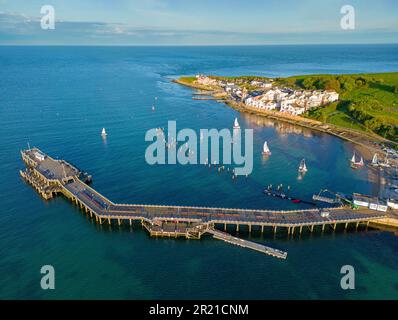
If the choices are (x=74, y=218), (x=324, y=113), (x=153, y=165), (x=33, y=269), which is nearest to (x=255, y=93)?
(x=324, y=113)

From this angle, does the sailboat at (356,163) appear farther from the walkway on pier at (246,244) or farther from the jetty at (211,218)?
the walkway on pier at (246,244)

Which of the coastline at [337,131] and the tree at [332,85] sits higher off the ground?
the tree at [332,85]
